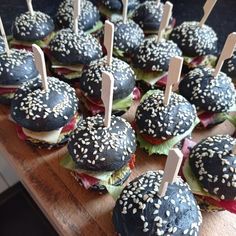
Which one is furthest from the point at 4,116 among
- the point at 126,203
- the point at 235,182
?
the point at 235,182

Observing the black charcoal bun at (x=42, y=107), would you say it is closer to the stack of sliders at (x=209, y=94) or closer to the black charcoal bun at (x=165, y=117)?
the black charcoal bun at (x=165, y=117)

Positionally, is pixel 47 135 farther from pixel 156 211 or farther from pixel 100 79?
pixel 156 211

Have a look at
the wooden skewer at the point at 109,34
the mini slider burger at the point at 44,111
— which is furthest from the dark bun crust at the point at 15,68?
the wooden skewer at the point at 109,34

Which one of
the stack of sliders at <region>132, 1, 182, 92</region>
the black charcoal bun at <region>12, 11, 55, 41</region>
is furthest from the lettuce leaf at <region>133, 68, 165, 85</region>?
the black charcoal bun at <region>12, 11, 55, 41</region>

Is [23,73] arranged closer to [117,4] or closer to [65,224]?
[65,224]

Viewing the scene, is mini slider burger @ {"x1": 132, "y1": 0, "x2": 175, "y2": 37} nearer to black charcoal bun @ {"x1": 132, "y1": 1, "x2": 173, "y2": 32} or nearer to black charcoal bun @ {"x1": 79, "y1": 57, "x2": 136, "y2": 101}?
black charcoal bun @ {"x1": 132, "y1": 1, "x2": 173, "y2": 32}
